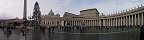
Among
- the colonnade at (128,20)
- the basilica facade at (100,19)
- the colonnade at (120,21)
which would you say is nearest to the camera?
the colonnade at (128,20)

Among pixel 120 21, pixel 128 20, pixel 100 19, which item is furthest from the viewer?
pixel 100 19

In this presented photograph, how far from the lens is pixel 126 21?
6309 cm

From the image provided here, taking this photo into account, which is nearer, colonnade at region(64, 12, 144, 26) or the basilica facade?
colonnade at region(64, 12, 144, 26)

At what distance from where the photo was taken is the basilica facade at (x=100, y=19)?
57.2m

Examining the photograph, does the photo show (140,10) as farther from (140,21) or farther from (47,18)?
(47,18)

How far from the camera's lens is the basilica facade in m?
57.2

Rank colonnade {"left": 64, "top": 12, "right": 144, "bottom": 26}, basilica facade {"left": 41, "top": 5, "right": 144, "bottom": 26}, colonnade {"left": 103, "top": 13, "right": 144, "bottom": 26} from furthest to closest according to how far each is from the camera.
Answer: basilica facade {"left": 41, "top": 5, "right": 144, "bottom": 26} < colonnade {"left": 64, "top": 12, "right": 144, "bottom": 26} < colonnade {"left": 103, "top": 13, "right": 144, "bottom": 26}

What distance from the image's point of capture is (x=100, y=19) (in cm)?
8588

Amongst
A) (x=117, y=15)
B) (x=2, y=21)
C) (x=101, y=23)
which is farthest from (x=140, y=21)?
(x=2, y=21)

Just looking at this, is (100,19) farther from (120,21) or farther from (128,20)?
(128,20)

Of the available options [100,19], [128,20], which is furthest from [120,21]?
[100,19]

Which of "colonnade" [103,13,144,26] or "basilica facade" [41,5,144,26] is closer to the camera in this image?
"colonnade" [103,13,144,26]

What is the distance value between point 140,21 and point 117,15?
14.2 meters

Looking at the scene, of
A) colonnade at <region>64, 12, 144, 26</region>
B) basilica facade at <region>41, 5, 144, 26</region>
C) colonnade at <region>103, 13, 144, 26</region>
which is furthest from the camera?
basilica facade at <region>41, 5, 144, 26</region>
